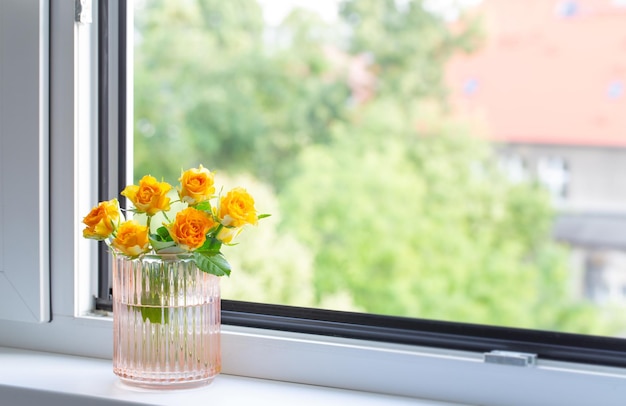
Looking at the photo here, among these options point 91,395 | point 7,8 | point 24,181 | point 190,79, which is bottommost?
point 91,395

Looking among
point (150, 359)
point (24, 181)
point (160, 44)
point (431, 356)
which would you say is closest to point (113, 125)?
point (24, 181)

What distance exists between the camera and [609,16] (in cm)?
1009

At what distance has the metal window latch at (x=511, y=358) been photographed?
3.05 ft

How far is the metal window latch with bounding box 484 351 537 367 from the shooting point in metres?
0.93

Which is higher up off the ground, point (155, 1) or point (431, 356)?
point (155, 1)

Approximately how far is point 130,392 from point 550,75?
992 centimetres

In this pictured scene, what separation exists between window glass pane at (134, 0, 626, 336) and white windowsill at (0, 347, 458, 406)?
28.6ft

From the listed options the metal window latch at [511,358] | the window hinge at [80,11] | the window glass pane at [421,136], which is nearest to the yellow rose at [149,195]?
the window hinge at [80,11]

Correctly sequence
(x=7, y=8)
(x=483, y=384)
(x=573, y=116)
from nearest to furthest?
1. (x=483, y=384)
2. (x=7, y=8)
3. (x=573, y=116)

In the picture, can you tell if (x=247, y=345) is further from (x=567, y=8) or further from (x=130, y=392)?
(x=567, y=8)

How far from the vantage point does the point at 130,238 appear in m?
0.96

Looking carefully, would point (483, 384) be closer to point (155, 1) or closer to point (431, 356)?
point (431, 356)

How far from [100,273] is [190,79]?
9451 millimetres

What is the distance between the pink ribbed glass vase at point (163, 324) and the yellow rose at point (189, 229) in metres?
0.06
